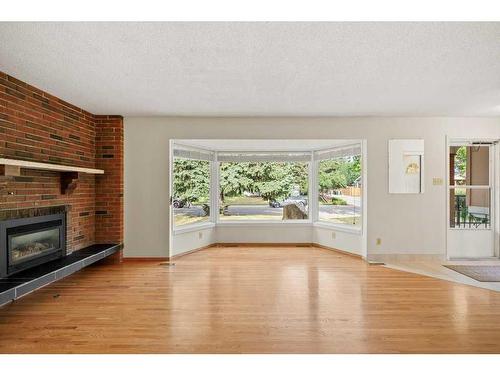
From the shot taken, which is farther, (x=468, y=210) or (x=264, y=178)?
(x=264, y=178)

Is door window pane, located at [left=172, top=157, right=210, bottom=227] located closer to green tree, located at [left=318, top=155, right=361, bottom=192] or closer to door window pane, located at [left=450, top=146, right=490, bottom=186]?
green tree, located at [left=318, top=155, right=361, bottom=192]

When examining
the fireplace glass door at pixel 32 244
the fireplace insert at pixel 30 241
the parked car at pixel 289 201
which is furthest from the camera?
the parked car at pixel 289 201

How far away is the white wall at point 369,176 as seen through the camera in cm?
536

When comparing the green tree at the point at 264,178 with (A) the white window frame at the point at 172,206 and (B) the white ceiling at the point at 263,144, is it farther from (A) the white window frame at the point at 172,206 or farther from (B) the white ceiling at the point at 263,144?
(B) the white ceiling at the point at 263,144

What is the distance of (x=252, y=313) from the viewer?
314cm

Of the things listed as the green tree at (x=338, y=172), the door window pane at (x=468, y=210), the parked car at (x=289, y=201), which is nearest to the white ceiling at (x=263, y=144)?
the green tree at (x=338, y=172)

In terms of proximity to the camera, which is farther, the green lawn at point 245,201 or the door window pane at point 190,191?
the green lawn at point 245,201

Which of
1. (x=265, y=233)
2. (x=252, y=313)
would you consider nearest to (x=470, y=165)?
(x=265, y=233)

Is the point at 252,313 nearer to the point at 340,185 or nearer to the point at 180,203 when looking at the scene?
the point at 180,203

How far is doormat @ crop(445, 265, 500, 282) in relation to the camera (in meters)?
4.35

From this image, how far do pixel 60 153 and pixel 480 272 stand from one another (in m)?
5.98

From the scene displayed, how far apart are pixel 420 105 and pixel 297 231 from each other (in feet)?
10.8

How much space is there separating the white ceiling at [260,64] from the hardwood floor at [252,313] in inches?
92.0

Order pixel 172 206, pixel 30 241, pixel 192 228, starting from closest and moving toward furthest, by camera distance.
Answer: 1. pixel 30 241
2. pixel 172 206
3. pixel 192 228
